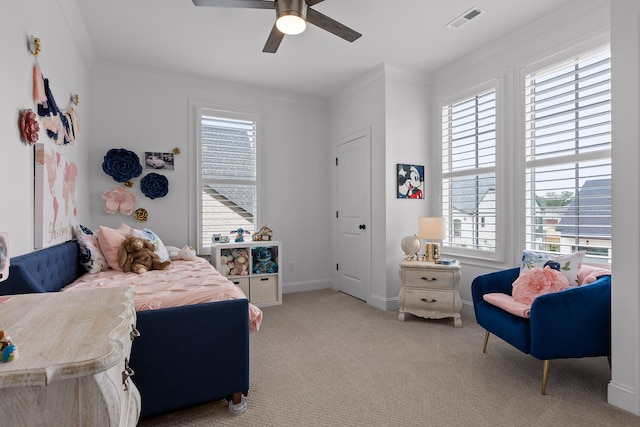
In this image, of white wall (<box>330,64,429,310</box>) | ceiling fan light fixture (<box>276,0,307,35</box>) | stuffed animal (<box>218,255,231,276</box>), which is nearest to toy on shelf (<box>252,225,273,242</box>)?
stuffed animal (<box>218,255,231,276</box>)

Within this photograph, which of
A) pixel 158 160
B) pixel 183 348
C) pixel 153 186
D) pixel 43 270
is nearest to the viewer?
pixel 183 348

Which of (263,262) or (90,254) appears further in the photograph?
(263,262)

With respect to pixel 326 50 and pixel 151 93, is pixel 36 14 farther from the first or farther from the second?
pixel 326 50

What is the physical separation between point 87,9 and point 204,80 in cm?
150

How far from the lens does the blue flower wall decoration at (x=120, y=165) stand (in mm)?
3707

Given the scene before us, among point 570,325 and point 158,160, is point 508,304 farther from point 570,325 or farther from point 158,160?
point 158,160

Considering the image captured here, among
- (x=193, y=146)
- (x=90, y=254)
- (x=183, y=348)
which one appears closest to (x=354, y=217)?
(x=193, y=146)

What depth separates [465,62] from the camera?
3.71m

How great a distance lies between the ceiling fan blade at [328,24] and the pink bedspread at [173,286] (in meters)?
1.86

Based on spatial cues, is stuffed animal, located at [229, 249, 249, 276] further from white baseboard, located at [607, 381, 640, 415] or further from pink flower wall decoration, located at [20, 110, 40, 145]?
white baseboard, located at [607, 381, 640, 415]

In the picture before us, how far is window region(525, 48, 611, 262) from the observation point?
2623mm

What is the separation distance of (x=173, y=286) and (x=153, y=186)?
6.82ft

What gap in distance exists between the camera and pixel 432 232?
354 centimetres

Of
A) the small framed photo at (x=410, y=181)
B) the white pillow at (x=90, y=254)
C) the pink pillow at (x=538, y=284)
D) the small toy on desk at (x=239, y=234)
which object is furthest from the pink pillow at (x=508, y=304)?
the white pillow at (x=90, y=254)
